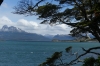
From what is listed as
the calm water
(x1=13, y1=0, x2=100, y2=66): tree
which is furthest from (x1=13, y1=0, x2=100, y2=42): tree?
the calm water

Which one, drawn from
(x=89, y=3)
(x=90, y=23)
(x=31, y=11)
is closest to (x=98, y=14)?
(x=90, y=23)

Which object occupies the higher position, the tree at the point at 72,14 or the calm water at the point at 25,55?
the tree at the point at 72,14

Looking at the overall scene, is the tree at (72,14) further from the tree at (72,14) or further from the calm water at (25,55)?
the calm water at (25,55)

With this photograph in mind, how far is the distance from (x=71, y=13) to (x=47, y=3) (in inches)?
33.8

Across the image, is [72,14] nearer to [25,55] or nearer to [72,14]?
[72,14]

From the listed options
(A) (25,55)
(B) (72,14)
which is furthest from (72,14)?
(A) (25,55)

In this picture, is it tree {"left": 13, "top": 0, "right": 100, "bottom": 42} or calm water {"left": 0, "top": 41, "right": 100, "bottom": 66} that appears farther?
calm water {"left": 0, "top": 41, "right": 100, "bottom": 66}

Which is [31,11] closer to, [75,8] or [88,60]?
[75,8]

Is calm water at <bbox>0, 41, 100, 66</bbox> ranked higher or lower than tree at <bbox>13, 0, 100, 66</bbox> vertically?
lower

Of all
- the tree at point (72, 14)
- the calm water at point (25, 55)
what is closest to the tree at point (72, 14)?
the tree at point (72, 14)

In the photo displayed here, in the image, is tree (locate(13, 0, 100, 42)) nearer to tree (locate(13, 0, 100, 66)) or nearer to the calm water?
tree (locate(13, 0, 100, 66))

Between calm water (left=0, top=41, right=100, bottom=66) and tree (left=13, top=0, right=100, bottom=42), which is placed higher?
tree (left=13, top=0, right=100, bottom=42)

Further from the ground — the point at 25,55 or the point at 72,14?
the point at 72,14

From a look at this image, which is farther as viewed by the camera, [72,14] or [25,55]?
[25,55]
